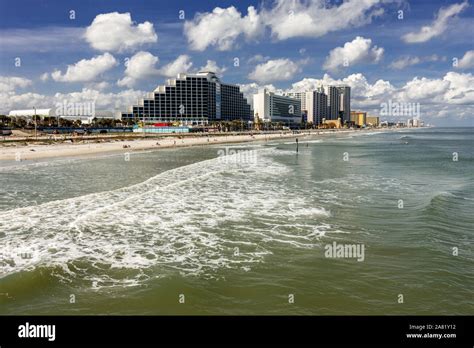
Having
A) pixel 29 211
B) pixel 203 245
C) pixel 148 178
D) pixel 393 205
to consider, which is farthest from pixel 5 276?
pixel 148 178

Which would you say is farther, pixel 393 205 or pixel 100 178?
pixel 100 178

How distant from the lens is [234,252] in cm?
1503

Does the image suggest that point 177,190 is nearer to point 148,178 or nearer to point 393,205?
point 148,178

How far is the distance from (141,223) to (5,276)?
7416mm

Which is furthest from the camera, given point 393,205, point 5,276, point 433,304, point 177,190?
point 177,190

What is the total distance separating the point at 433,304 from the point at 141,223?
13211mm

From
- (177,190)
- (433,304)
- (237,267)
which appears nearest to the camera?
(433,304)

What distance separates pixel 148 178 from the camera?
36.8 meters

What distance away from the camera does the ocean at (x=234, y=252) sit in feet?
35.9

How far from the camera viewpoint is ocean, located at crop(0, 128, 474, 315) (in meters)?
11.0

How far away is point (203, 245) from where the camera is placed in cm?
1598
